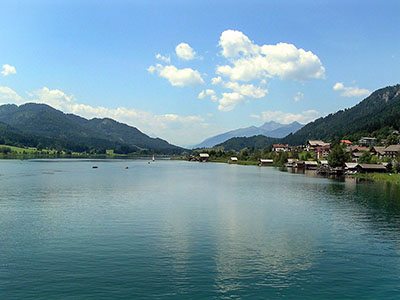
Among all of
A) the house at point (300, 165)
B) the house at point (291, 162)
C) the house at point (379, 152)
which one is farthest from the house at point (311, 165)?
the house at point (379, 152)

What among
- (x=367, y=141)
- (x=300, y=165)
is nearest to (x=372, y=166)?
(x=300, y=165)

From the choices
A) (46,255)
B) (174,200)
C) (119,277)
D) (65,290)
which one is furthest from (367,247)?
(174,200)

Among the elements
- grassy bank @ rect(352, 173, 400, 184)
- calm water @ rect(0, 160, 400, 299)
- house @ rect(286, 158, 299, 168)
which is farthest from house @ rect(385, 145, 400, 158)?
calm water @ rect(0, 160, 400, 299)

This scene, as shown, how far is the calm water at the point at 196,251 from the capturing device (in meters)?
20.4

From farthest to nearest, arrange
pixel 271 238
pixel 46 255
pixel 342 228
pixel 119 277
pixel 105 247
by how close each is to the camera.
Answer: pixel 342 228 < pixel 271 238 < pixel 105 247 < pixel 46 255 < pixel 119 277

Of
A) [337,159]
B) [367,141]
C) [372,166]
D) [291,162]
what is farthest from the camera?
[367,141]

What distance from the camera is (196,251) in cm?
2728

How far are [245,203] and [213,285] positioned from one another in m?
33.1

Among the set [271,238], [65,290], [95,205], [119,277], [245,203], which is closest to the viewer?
[65,290]

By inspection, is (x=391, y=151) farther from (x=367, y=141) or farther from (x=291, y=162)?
(x=367, y=141)

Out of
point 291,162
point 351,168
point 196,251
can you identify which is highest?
point 291,162

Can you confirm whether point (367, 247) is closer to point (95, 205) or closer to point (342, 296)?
point (342, 296)

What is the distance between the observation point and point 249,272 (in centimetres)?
2291

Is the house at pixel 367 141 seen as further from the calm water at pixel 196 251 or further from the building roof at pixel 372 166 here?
the calm water at pixel 196 251
